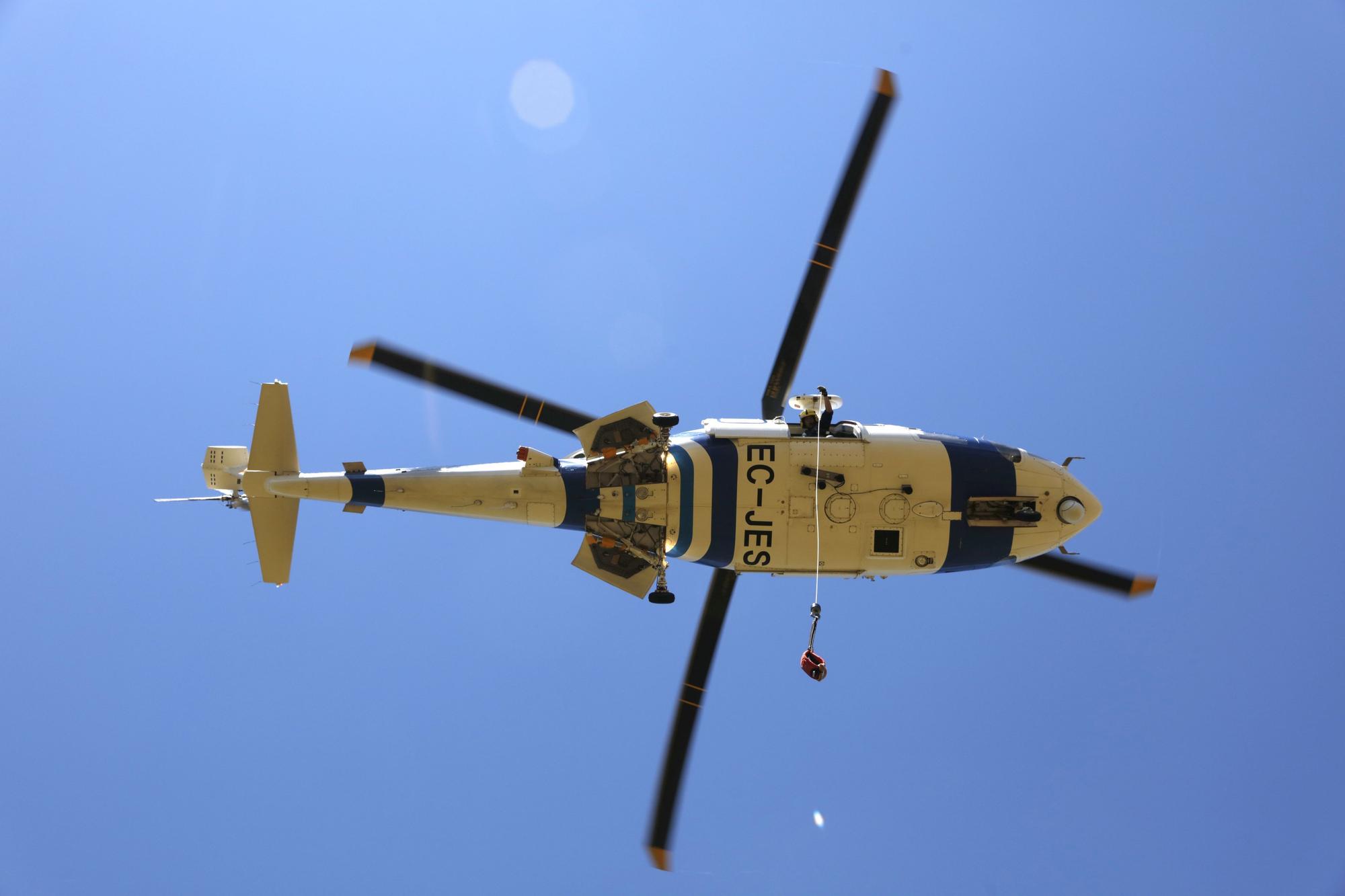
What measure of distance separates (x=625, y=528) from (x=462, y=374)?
402 centimetres

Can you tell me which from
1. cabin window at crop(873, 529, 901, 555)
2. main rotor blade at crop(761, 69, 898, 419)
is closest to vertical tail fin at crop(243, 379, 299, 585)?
main rotor blade at crop(761, 69, 898, 419)

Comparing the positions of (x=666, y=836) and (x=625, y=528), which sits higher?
(x=625, y=528)

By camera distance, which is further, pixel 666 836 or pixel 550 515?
pixel 666 836

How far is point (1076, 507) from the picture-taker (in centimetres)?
1516

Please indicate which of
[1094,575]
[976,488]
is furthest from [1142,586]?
[976,488]

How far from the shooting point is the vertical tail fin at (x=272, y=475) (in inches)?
575

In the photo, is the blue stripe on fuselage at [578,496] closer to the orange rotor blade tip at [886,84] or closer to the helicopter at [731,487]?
the helicopter at [731,487]

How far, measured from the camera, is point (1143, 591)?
16500 mm

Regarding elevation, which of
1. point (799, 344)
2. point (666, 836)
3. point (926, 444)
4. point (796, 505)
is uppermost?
point (799, 344)

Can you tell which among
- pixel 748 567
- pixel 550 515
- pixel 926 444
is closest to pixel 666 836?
pixel 748 567

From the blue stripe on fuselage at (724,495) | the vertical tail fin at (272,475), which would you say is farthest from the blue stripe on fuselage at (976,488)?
the vertical tail fin at (272,475)

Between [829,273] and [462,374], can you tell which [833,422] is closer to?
[829,273]

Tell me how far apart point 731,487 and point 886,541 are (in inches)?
118

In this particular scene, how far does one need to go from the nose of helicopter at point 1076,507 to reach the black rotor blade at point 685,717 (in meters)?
6.29
